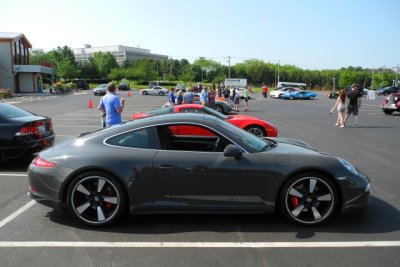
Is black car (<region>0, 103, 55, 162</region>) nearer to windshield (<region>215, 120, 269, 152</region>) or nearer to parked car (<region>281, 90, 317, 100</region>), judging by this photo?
windshield (<region>215, 120, 269, 152</region>)

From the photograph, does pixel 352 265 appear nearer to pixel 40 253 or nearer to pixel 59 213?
pixel 40 253

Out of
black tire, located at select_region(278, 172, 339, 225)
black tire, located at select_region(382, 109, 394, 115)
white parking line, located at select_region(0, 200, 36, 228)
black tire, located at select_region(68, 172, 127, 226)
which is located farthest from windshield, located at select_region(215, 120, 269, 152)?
black tire, located at select_region(382, 109, 394, 115)

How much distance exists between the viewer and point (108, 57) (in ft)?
396

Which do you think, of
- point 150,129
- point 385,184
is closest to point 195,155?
point 150,129

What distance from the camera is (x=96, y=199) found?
4.44 meters

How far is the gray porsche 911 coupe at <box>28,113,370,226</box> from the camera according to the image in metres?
4.33

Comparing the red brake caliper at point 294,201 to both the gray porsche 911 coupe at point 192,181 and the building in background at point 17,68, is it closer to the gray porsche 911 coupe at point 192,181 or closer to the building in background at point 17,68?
the gray porsche 911 coupe at point 192,181

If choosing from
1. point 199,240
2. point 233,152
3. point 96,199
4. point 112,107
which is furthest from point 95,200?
point 112,107

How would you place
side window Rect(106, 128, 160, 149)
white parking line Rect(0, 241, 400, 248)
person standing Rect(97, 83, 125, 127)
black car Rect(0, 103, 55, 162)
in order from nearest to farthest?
white parking line Rect(0, 241, 400, 248) → side window Rect(106, 128, 160, 149) → black car Rect(0, 103, 55, 162) → person standing Rect(97, 83, 125, 127)

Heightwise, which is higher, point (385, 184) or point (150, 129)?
point (150, 129)

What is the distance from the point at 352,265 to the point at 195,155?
6.47 feet

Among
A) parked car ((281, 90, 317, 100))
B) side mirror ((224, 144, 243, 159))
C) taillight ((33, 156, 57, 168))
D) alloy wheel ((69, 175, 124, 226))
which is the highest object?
side mirror ((224, 144, 243, 159))

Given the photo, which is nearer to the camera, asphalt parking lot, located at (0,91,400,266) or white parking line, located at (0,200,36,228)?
asphalt parking lot, located at (0,91,400,266)

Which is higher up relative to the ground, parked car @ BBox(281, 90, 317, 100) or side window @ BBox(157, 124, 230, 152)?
side window @ BBox(157, 124, 230, 152)
